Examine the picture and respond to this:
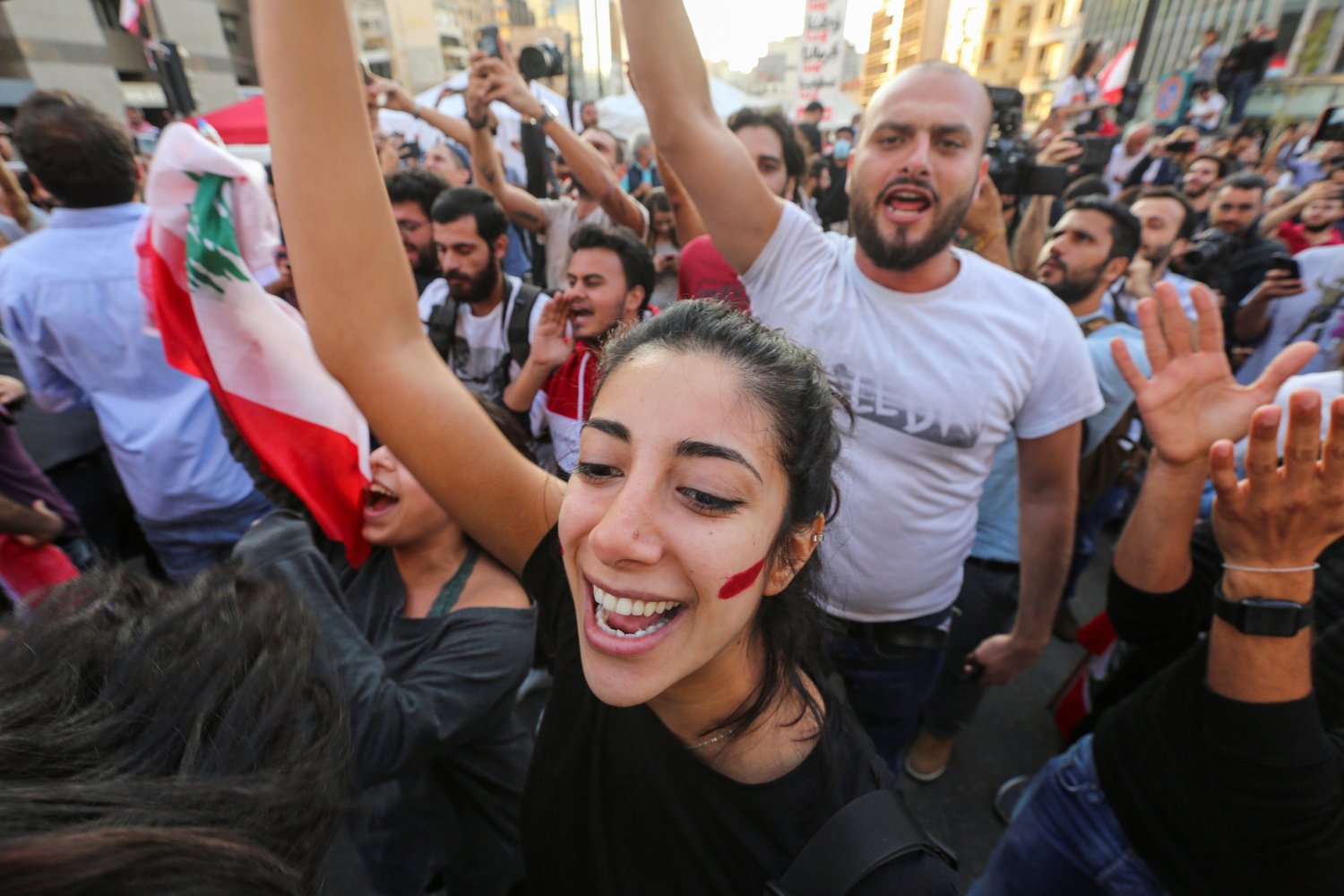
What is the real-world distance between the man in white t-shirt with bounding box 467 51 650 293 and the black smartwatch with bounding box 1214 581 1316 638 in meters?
2.76

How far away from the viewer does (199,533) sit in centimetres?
279

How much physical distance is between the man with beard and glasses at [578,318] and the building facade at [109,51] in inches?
814

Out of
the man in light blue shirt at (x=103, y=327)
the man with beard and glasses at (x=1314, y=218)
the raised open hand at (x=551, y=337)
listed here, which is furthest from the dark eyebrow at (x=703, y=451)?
the man with beard and glasses at (x=1314, y=218)

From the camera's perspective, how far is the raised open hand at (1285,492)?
1.02 metres

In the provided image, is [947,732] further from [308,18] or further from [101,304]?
[101,304]

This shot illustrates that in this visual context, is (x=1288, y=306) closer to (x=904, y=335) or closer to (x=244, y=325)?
(x=904, y=335)

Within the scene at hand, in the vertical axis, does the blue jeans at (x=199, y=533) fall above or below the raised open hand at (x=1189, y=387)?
below

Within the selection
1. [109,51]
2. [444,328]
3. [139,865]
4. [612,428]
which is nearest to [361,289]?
[612,428]

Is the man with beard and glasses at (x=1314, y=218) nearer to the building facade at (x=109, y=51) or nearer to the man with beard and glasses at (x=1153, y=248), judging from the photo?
the man with beard and glasses at (x=1153, y=248)

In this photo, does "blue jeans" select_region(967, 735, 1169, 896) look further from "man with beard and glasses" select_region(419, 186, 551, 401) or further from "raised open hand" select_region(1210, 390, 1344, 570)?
"man with beard and glasses" select_region(419, 186, 551, 401)

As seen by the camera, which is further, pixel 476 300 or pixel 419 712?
pixel 476 300

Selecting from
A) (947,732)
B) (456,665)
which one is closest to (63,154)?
(456,665)

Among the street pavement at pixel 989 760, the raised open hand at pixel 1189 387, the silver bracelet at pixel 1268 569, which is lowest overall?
the street pavement at pixel 989 760

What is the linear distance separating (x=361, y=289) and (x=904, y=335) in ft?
4.41
